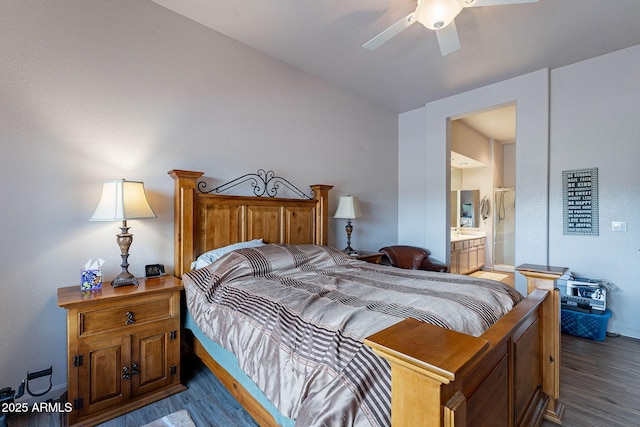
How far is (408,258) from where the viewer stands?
4.04 m

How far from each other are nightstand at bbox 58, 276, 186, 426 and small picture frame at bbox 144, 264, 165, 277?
204mm

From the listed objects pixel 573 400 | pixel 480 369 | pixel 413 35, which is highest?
pixel 413 35

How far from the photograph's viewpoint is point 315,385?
1.04 metres

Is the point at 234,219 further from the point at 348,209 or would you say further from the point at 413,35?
the point at 413,35

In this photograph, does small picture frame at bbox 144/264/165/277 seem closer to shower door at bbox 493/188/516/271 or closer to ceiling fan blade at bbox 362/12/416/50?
ceiling fan blade at bbox 362/12/416/50

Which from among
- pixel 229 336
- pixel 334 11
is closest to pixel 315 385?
pixel 229 336

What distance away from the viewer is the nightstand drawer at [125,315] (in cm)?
172

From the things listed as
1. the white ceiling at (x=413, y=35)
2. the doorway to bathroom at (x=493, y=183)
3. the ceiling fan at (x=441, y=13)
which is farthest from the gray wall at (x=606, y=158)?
the doorway to bathroom at (x=493, y=183)

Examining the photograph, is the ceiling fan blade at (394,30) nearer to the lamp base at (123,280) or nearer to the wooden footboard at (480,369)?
the wooden footboard at (480,369)

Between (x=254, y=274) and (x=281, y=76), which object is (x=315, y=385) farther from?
(x=281, y=76)

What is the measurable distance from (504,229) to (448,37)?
5689 millimetres

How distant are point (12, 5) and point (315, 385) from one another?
278 cm

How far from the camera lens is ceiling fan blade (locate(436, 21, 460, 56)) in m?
2.06

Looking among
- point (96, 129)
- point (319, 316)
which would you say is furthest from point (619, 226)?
Result: point (96, 129)
